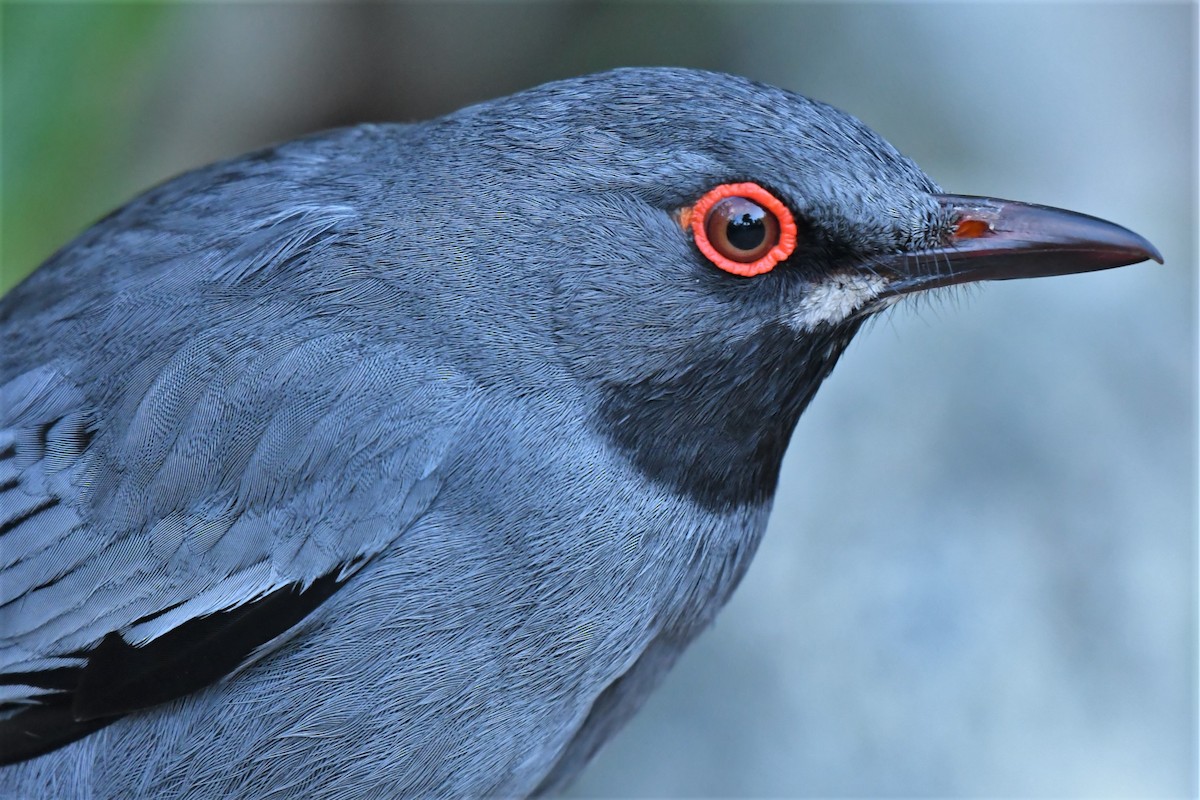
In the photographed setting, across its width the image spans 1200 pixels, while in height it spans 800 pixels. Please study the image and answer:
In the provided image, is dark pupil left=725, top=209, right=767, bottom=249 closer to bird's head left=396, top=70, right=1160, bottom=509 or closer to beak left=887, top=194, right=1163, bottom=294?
bird's head left=396, top=70, right=1160, bottom=509

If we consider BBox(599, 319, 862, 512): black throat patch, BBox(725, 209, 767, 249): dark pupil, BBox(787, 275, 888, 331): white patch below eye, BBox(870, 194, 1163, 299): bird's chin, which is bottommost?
BBox(599, 319, 862, 512): black throat patch

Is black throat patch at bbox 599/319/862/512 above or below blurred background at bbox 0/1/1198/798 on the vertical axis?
above

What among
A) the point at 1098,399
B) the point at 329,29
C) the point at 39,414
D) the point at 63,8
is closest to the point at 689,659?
the point at 1098,399

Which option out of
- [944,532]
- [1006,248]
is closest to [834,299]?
[1006,248]

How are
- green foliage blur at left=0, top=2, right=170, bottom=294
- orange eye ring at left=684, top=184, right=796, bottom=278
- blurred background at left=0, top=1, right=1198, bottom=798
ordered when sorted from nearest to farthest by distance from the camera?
orange eye ring at left=684, top=184, right=796, bottom=278 < green foliage blur at left=0, top=2, right=170, bottom=294 < blurred background at left=0, top=1, right=1198, bottom=798

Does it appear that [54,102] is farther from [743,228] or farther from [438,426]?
[743,228]

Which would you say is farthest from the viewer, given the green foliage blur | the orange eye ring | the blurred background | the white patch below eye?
the blurred background

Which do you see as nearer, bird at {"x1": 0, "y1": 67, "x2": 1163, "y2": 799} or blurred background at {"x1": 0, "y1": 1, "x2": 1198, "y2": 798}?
bird at {"x1": 0, "y1": 67, "x2": 1163, "y2": 799}

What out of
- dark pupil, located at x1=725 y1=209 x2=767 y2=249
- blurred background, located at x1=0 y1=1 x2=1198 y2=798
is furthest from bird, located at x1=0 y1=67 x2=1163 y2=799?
blurred background, located at x1=0 y1=1 x2=1198 y2=798
